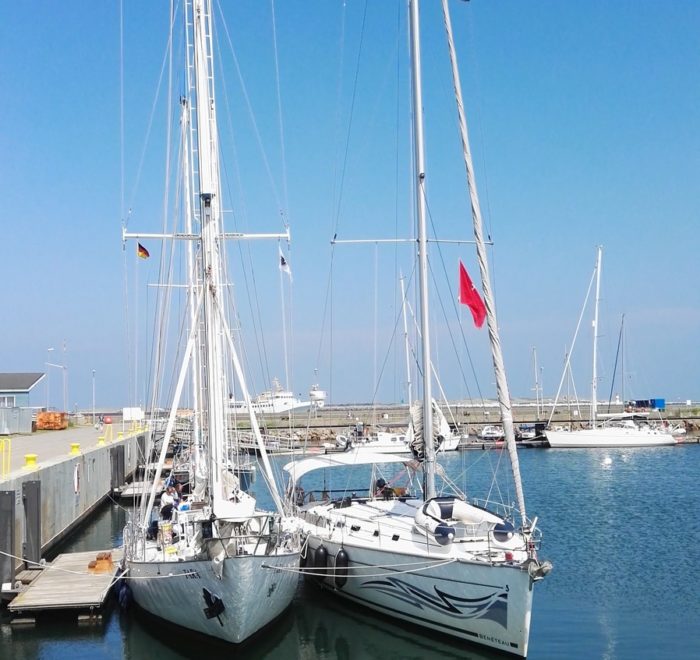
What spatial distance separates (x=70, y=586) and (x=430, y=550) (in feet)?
32.3

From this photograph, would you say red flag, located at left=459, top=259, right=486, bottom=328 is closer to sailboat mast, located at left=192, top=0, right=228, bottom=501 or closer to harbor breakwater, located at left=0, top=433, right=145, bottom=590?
sailboat mast, located at left=192, top=0, right=228, bottom=501

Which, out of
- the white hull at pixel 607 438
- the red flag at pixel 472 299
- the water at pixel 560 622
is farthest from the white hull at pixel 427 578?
the white hull at pixel 607 438

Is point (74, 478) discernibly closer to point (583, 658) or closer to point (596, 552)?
point (596, 552)

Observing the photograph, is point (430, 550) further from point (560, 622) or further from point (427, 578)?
point (560, 622)

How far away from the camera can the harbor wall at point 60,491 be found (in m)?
24.3

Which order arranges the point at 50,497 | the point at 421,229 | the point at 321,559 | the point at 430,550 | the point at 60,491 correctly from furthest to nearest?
the point at 60,491
the point at 50,497
the point at 421,229
the point at 321,559
the point at 430,550

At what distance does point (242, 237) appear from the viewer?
24625mm

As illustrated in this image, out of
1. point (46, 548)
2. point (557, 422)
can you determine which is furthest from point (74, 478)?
point (557, 422)

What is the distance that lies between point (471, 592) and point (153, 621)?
8103mm

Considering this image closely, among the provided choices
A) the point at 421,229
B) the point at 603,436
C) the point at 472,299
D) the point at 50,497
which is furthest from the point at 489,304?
the point at 603,436

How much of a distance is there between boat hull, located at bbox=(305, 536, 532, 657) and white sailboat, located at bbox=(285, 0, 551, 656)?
Result: 2cm

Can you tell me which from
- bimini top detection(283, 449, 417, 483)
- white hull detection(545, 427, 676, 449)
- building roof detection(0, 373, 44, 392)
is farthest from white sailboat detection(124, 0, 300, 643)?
white hull detection(545, 427, 676, 449)

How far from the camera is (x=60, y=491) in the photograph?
3306 cm

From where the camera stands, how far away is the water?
63.5ft
